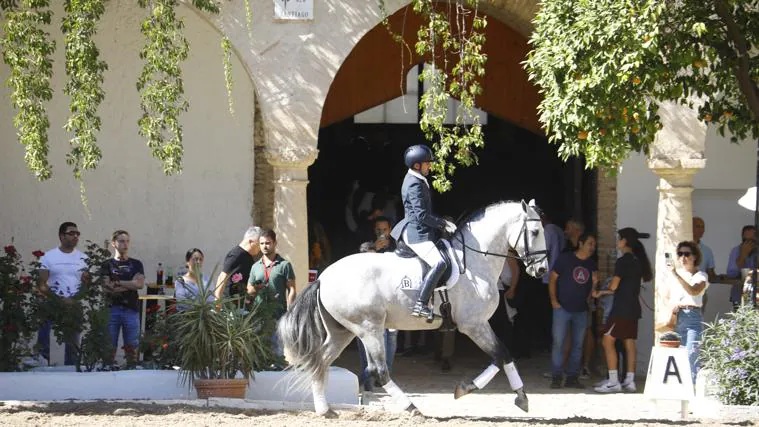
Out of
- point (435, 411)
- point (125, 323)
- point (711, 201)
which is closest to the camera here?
point (435, 411)

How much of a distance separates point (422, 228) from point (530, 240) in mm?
928

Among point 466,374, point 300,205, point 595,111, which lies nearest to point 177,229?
point 300,205

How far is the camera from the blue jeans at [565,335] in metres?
14.4

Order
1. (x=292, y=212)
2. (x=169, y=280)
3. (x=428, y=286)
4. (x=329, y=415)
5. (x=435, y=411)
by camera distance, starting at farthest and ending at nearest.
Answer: (x=169, y=280) < (x=292, y=212) < (x=435, y=411) < (x=329, y=415) < (x=428, y=286)

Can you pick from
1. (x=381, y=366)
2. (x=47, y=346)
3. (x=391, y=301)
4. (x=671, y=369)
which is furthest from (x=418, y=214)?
(x=47, y=346)

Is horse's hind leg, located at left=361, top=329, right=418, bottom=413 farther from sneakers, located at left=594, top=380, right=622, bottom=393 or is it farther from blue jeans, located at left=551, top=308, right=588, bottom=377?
blue jeans, located at left=551, top=308, right=588, bottom=377

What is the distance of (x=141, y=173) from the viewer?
15.1 metres

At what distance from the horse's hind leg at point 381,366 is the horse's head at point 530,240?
1.37 m

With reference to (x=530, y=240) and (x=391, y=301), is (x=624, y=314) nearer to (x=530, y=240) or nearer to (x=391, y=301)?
(x=530, y=240)

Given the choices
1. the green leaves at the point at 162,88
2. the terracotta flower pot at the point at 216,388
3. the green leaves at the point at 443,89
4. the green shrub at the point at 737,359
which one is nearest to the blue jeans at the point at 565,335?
the green leaves at the point at 443,89

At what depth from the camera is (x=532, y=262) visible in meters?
10.9

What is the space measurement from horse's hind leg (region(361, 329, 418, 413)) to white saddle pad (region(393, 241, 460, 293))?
44 cm

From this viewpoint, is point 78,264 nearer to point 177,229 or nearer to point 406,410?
point 177,229

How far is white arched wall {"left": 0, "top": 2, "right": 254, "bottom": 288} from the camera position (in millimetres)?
14805
